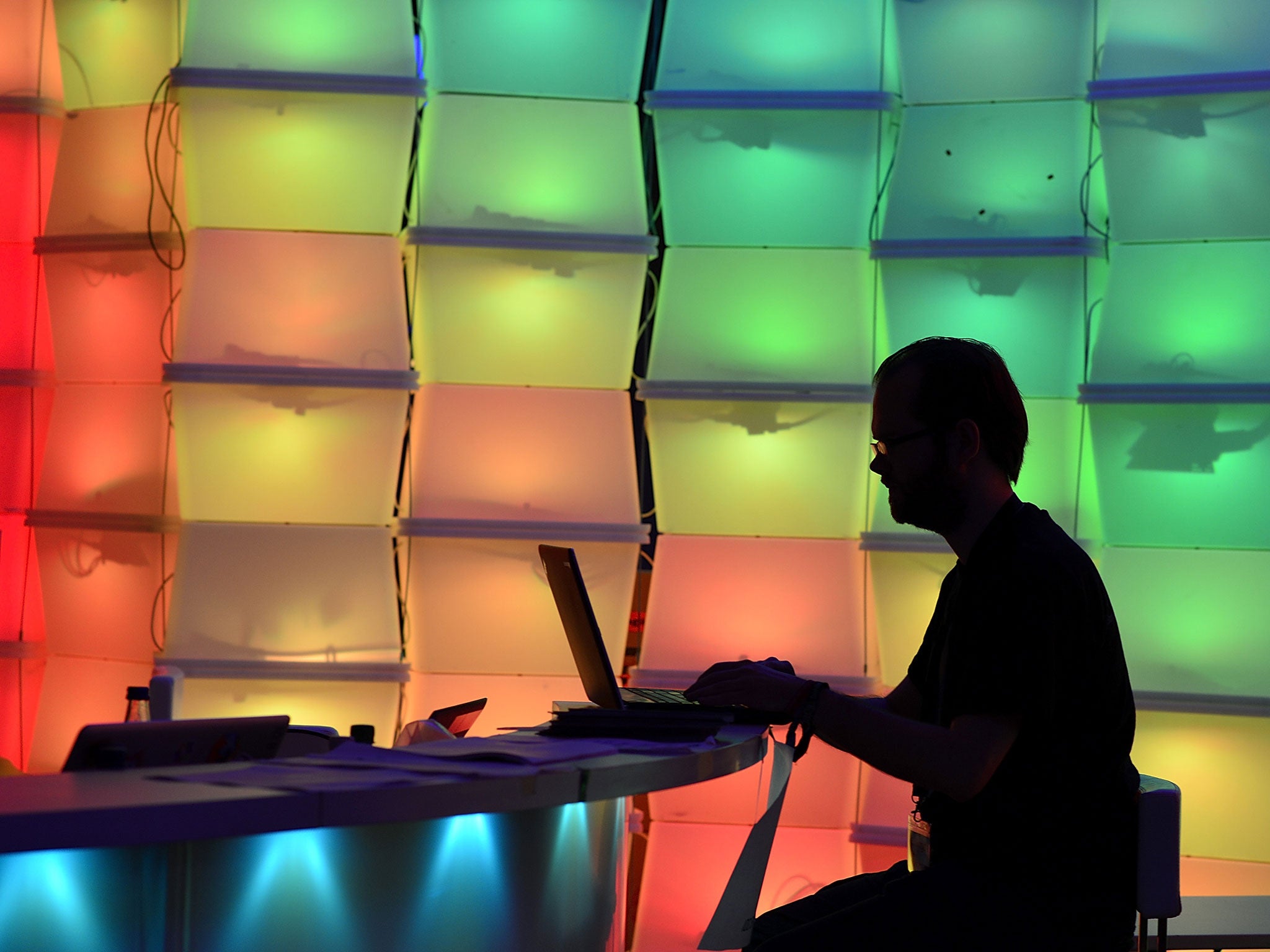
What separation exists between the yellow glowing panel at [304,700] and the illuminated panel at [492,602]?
16 cm

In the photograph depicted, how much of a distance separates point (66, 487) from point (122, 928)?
2.34 meters

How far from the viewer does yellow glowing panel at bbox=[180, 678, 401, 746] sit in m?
2.94

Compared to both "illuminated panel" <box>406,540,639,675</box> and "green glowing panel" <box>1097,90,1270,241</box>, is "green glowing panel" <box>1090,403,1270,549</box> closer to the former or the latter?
"green glowing panel" <box>1097,90,1270,241</box>

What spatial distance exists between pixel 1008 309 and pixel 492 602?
4.34 ft

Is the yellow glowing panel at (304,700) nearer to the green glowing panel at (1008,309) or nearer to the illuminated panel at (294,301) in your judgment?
the illuminated panel at (294,301)

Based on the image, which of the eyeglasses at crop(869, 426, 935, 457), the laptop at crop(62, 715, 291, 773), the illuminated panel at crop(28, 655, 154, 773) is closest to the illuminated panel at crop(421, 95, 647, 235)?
the illuminated panel at crop(28, 655, 154, 773)

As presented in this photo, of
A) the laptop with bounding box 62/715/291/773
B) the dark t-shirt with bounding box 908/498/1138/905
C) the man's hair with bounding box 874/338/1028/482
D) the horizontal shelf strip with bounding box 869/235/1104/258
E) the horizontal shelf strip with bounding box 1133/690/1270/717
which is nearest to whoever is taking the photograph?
the laptop with bounding box 62/715/291/773

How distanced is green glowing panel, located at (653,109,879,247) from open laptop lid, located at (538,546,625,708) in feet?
5.02

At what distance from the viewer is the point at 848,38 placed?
2.98 meters

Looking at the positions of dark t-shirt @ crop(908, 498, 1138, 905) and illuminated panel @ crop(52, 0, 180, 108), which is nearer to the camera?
dark t-shirt @ crop(908, 498, 1138, 905)

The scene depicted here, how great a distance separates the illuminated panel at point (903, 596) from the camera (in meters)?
2.91

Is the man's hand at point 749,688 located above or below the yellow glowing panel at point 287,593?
below

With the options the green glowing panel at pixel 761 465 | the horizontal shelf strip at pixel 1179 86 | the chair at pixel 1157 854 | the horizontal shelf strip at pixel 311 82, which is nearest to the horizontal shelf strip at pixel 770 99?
the horizontal shelf strip at pixel 1179 86

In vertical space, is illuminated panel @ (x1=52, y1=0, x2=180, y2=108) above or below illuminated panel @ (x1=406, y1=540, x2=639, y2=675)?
above
